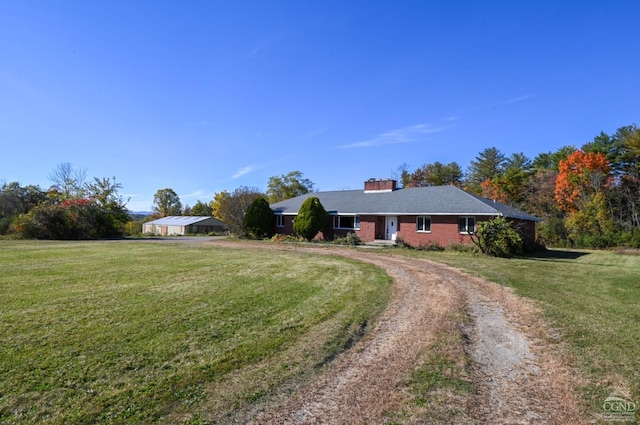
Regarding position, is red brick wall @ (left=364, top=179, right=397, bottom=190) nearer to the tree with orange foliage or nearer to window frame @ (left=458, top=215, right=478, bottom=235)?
window frame @ (left=458, top=215, right=478, bottom=235)

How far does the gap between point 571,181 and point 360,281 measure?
96.7 ft

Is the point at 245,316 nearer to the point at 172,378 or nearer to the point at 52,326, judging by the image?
the point at 172,378

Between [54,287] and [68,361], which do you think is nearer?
[68,361]

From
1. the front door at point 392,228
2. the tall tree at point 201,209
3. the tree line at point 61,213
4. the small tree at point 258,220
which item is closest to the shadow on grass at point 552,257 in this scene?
the front door at point 392,228

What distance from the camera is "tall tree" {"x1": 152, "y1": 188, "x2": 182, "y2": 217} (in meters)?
76.8

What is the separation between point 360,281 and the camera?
9.62 meters

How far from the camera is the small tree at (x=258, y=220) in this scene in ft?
92.6

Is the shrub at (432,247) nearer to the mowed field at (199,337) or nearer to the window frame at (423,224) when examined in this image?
the window frame at (423,224)

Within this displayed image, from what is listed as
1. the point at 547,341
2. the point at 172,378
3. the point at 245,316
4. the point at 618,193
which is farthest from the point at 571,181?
the point at 172,378

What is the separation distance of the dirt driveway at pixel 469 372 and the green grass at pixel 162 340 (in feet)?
1.22

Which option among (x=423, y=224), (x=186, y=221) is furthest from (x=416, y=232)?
(x=186, y=221)

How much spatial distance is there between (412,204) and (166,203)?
→ 67943 mm

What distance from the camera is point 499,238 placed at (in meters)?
16.7

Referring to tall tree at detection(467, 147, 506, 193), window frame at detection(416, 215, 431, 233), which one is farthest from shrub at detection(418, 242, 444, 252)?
tall tree at detection(467, 147, 506, 193)
